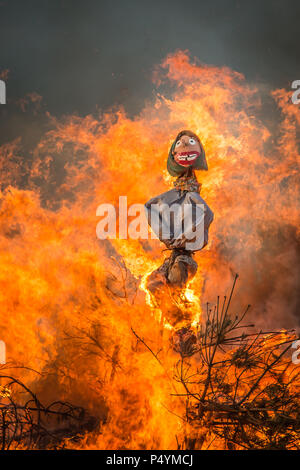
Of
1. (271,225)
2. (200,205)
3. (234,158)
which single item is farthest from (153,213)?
(271,225)

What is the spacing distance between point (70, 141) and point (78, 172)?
463 mm

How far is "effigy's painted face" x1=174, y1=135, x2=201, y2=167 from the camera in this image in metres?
3.93

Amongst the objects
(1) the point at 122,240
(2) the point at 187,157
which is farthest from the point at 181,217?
(1) the point at 122,240

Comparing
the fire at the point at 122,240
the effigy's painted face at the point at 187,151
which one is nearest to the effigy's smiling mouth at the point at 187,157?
the effigy's painted face at the point at 187,151

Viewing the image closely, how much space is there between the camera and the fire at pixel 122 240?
451 cm

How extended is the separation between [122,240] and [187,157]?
1.39 metres

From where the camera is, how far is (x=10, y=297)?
4.90m

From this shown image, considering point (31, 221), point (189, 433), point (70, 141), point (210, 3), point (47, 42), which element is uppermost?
point (210, 3)

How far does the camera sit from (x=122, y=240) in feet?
15.5

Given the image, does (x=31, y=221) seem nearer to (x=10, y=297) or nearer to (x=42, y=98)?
(x=10, y=297)

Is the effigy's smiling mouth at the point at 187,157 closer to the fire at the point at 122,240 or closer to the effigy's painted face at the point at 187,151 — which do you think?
the effigy's painted face at the point at 187,151

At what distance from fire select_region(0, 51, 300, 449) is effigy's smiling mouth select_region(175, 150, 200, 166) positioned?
48 centimetres

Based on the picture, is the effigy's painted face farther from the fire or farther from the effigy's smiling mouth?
the fire

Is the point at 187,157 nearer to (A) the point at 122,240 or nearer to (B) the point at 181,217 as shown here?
(B) the point at 181,217
